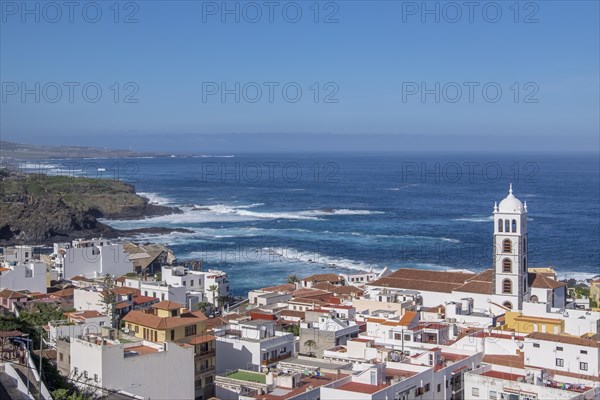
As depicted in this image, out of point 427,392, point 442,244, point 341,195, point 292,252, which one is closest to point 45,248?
point 292,252

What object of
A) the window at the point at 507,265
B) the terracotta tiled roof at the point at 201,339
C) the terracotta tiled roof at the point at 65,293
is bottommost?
the terracotta tiled roof at the point at 65,293

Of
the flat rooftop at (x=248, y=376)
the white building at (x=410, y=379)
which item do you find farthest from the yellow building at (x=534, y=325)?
the flat rooftop at (x=248, y=376)

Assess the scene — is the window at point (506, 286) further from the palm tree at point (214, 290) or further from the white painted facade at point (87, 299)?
the white painted facade at point (87, 299)

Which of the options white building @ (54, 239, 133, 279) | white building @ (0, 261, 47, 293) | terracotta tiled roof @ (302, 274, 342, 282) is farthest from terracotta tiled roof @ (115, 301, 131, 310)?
white building @ (54, 239, 133, 279)

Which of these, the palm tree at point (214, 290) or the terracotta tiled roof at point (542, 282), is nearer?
the terracotta tiled roof at point (542, 282)

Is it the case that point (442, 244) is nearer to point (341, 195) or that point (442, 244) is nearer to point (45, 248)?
point (45, 248)

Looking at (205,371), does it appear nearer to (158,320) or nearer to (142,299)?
(158,320)
